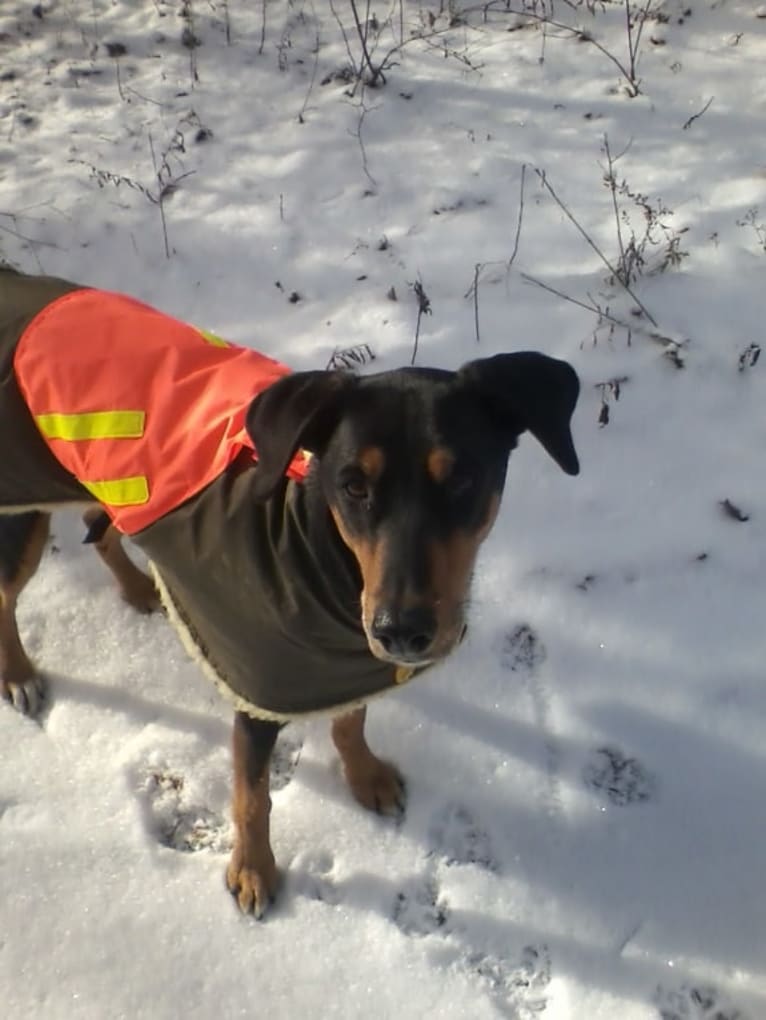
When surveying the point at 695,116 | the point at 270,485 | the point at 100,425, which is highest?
the point at 695,116

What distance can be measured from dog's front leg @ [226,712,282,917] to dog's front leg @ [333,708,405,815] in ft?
0.95

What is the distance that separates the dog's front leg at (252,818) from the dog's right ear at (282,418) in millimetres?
805

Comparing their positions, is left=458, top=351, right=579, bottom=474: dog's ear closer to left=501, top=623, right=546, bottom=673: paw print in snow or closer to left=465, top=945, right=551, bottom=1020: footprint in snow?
left=501, top=623, right=546, bottom=673: paw print in snow

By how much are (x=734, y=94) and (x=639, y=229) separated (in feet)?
3.27

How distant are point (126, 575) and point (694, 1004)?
2.22 metres

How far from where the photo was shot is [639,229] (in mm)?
4188

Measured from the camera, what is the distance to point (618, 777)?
289 cm

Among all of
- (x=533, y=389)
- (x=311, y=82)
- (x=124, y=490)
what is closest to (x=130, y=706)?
(x=124, y=490)

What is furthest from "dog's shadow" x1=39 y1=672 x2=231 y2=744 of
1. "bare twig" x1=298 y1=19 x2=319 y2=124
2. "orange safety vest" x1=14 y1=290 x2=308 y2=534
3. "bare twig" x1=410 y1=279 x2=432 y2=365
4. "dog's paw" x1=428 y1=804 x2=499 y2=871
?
"bare twig" x1=298 y1=19 x2=319 y2=124

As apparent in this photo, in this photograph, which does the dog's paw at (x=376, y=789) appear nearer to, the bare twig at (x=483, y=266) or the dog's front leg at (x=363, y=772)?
the dog's front leg at (x=363, y=772)

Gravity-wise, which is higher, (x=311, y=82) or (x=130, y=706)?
(x=311, y=82)

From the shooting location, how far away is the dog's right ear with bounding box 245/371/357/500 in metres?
2.06

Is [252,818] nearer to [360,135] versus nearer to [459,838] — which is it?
[459,838]

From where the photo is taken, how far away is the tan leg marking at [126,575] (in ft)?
11.0
